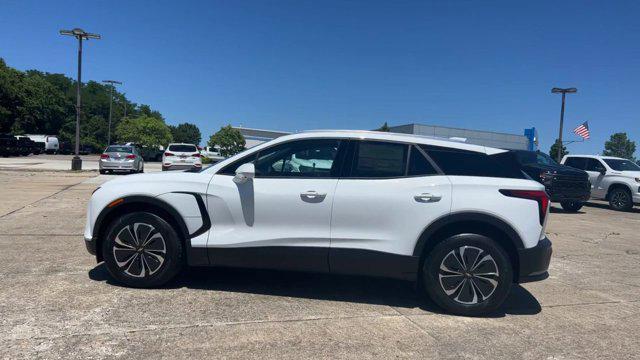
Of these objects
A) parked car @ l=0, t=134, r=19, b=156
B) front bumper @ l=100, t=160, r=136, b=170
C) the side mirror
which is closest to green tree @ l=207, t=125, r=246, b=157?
parked car @ l=0, t=134, r=19, b=156

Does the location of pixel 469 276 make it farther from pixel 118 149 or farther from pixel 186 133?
pixel 186 133

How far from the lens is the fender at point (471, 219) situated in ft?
13.5

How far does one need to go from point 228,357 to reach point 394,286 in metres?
2.41

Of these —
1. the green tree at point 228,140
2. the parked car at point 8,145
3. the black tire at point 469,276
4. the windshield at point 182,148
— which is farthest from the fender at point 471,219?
the green tree at point 228,140

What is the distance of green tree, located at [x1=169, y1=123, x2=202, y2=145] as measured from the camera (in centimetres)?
12456

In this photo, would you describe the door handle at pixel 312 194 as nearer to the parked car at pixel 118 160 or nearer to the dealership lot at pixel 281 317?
the dealership lot at pixel 281 317

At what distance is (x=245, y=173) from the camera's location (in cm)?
421

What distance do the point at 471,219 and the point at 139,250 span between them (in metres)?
3.24

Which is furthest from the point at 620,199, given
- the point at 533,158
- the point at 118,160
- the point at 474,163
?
the point at 118,160

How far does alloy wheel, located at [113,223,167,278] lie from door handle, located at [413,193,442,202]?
2513 millimetres

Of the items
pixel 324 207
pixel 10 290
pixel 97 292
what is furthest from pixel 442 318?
pixel 10 290

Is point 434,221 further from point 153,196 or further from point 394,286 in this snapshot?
point 153,196

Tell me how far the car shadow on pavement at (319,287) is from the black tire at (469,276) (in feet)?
0.66

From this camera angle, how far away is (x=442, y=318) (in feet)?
13.6
